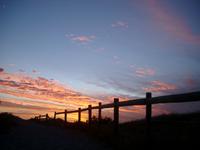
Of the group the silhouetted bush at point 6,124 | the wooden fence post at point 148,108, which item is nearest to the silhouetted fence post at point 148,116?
the wooden fence post at point 148,108

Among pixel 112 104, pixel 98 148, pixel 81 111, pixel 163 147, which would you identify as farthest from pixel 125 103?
pixel 81 111

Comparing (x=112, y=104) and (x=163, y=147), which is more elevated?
(x=112, y=104)

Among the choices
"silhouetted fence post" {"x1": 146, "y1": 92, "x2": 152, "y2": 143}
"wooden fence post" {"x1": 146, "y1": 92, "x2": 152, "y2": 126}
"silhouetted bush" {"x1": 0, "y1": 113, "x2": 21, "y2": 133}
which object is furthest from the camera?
"silhouetted bush" {"x1": 0, "y1": 113, "x2": 21, "y2": 133}

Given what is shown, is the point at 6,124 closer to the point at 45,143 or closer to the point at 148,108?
the point at 45,143

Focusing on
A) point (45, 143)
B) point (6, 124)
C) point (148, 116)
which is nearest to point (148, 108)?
point (148, 116)

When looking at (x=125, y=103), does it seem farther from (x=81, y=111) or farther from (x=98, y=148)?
(x=81, y=111)

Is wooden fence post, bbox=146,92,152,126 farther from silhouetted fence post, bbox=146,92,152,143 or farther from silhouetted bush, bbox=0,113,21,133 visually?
silhouetted bush, bbox=0,113,21,133

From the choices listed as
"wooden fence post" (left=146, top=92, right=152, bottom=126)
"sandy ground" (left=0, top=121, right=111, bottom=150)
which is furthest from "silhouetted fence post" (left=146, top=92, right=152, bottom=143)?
"sandy ground" (left=0, top=121, right=111, bottom=150)

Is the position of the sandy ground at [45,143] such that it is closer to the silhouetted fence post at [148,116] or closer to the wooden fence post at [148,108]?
Answer: the silhouetted fence post at [148,116]

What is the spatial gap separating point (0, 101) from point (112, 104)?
55.4 feet

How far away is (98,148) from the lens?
7359 millimetres

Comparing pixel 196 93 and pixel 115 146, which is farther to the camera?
pixel 115 146

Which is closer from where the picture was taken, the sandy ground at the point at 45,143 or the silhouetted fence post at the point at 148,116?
the silhouetted fence post at the point at 148,116

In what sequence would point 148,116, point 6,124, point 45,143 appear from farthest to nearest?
point 6,124 → point 45,143 → point 148,116
